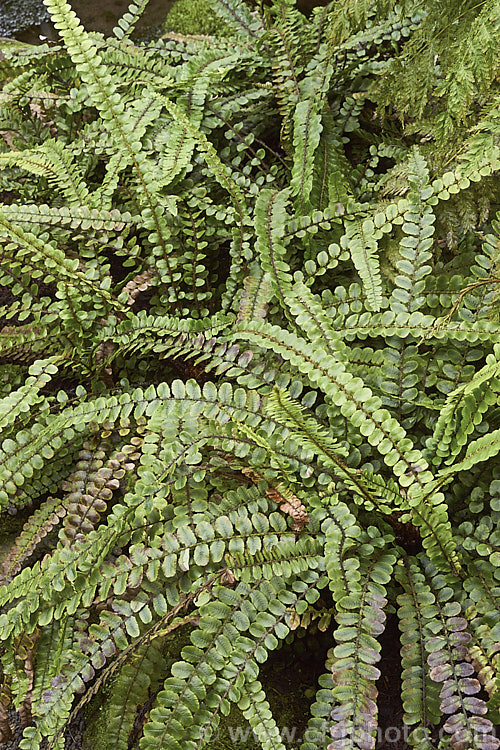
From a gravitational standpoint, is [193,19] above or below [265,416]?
above

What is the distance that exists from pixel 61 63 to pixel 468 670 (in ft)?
8.05

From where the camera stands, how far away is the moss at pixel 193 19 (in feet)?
10.1

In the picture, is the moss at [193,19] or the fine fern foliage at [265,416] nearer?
the fine fern foliage at [265,416]

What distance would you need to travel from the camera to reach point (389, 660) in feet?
4.53

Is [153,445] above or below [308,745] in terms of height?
above

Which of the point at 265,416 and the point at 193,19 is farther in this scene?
the point at 193,19

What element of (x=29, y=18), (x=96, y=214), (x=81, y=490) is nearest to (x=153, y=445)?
(x=81, y=490)

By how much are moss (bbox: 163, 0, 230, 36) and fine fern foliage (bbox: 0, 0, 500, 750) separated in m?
1.17

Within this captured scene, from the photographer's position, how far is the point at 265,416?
1.34 metres

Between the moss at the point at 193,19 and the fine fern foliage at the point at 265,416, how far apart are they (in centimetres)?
117

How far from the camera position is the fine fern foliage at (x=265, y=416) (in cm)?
114

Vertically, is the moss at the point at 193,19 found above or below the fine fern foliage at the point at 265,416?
above

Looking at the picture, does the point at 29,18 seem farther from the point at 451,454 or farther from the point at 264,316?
the point at 451,454

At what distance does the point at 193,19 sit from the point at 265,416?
2743mm
